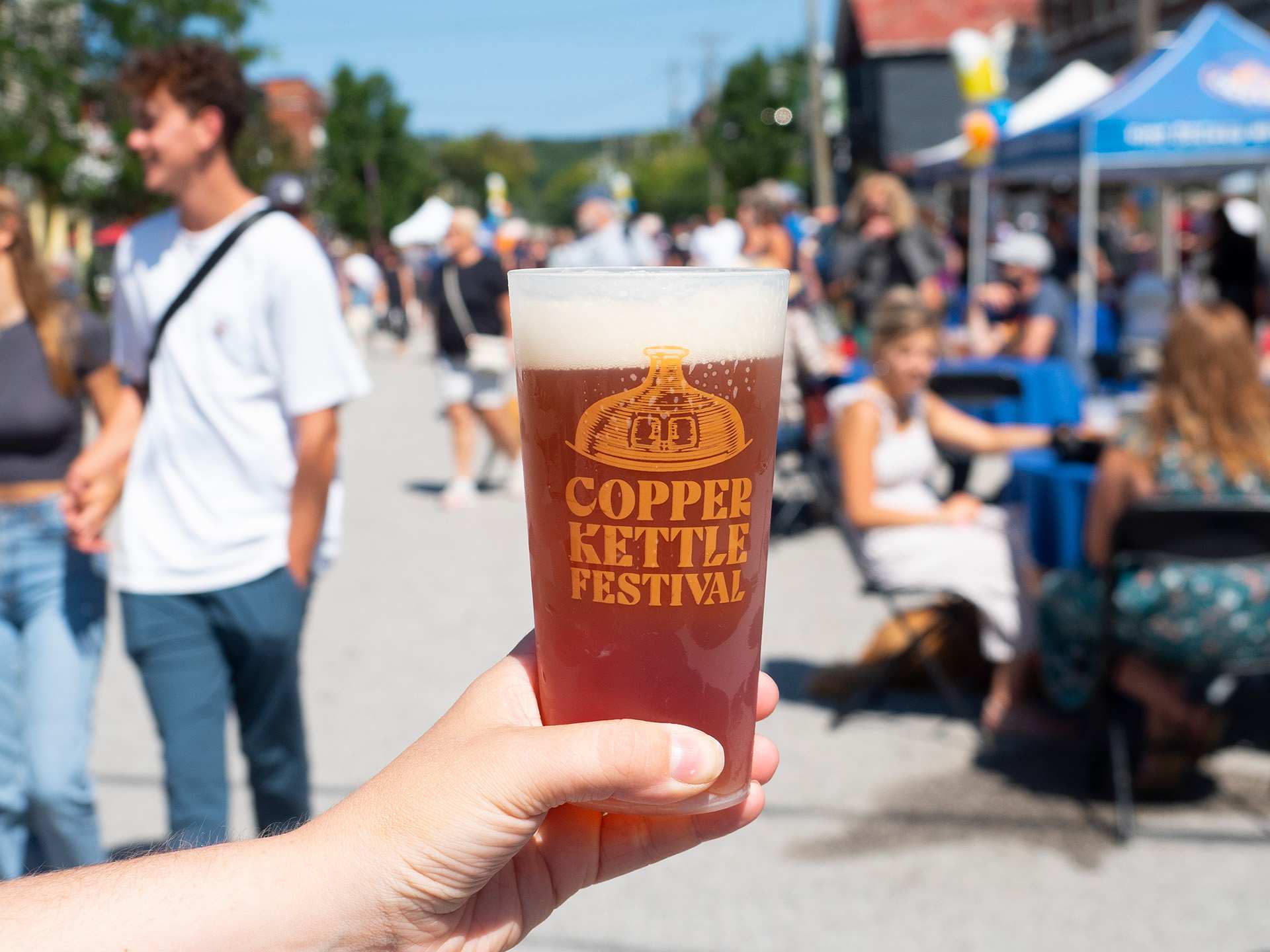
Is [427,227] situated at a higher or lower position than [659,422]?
higher

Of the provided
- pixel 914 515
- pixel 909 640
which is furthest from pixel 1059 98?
pixel 914 515

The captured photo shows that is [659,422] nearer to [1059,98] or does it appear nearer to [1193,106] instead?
[1193,106]

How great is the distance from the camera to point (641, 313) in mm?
1090

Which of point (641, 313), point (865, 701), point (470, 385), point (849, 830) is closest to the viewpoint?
point (641, 313)

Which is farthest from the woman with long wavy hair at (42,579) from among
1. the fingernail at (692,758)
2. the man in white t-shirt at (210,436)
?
the fingernail at (692,758)

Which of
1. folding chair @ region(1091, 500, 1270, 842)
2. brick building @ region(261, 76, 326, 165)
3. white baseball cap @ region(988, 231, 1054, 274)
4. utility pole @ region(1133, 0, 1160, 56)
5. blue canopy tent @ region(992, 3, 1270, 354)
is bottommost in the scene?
folding chair @ region(1091, 500, 1270, 842)

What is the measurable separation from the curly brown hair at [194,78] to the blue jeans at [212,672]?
3.50ft

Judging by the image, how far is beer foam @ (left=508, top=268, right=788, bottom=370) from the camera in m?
1.09

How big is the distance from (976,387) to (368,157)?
59.1 m

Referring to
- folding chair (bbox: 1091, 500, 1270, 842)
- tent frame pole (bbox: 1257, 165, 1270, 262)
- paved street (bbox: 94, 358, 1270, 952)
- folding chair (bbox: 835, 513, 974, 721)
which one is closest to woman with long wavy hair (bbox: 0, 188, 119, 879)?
paved street (bbox: 94, 358, 1270, 952)

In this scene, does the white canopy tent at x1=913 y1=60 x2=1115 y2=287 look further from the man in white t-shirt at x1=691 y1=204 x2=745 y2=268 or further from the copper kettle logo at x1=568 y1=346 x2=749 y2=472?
the copper kettle logo at x1=568 y1=346 x2=749 y2=472

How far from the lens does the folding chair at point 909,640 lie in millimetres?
4543

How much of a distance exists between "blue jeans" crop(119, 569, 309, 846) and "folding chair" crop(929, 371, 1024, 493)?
4.56 metres

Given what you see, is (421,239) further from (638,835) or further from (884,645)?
(638,835)
